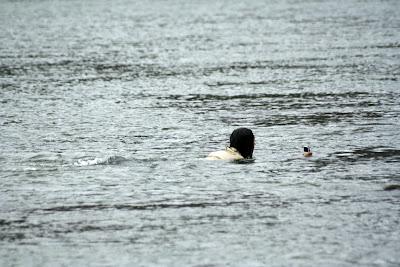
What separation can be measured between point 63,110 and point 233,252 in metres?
15.1

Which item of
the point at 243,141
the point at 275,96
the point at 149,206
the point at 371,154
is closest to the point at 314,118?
the point at 275,96

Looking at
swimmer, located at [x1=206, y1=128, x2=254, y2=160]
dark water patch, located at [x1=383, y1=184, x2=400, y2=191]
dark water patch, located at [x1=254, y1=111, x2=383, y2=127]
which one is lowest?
dark water patch, located at [x1=254, y1=111, x2=383, y2=127]

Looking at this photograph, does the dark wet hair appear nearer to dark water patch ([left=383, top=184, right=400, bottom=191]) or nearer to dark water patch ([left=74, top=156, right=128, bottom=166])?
dark water patch ([left=74, top=156, right=128, bottom=166])

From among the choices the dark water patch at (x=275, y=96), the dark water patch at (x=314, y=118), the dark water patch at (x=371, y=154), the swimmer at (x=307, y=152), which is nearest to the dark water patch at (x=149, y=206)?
the swimmer at (x=307, y=152)

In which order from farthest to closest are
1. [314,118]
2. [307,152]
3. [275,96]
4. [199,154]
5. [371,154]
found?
[275,96] → [314,118] → [199,154] → [371,154] → [307,152]

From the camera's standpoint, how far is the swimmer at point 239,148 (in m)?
17.8

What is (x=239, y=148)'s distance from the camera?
18016 millimetres

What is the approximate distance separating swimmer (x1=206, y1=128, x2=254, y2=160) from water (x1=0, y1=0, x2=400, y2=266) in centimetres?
41

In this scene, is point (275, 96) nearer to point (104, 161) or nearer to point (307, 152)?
point (307, 152)

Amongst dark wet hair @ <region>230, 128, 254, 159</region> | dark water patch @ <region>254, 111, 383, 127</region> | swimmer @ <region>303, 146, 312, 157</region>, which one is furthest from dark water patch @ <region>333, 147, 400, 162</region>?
dark water patch @ <region>254, 111, 383, 127</region>

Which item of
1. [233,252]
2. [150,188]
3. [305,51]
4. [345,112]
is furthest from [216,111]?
[305,51]

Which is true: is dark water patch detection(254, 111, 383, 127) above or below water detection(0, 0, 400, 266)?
below

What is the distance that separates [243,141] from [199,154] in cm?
180

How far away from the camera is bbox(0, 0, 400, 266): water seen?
1241 cm
